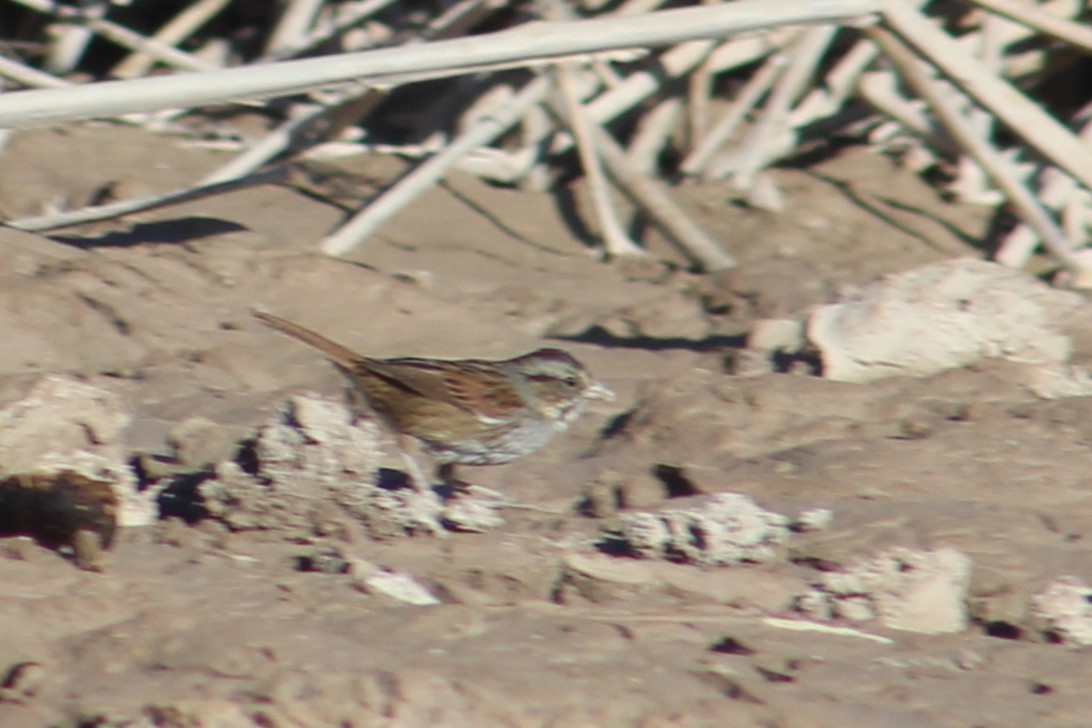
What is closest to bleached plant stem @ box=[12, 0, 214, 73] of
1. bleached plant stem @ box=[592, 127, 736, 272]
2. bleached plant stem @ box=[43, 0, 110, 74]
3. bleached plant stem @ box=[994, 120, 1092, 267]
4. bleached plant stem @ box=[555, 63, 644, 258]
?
bleached plant stem @ box=[43, 0, 110, 74]

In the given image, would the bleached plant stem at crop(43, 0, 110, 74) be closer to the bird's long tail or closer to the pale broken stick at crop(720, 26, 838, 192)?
the pale broken stick at crop(720, 26, 838, 192)

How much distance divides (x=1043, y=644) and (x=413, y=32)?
5.04 m

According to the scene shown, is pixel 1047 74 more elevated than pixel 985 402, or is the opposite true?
pixel 1047 74

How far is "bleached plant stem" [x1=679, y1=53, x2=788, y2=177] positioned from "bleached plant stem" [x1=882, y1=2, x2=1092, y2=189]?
166 centimetres

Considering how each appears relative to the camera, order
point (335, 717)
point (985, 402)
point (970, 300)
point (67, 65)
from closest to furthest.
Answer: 1. point (335, 717)
2. point (985, 402)
3. point (970, 300)
4. point (67, 65)

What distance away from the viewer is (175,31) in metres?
7.95

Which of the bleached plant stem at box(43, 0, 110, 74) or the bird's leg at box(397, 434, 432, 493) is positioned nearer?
the bird's leg at box(397, 434, 432, 493)

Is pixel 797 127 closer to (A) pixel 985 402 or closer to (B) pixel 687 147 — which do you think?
(B) pixel 687 147

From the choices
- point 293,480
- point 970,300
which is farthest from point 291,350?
point 970,300

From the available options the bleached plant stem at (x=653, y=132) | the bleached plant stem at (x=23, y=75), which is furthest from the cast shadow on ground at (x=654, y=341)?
the bleached plant stem at (x=23, y=75)

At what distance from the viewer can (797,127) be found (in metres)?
8.08

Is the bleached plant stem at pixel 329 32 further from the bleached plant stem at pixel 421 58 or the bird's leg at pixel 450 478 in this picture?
the bird's leg at pixel 450 478

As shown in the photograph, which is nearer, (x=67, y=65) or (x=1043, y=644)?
(x=1043, y=644)

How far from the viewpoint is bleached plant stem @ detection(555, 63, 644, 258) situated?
726 cm
